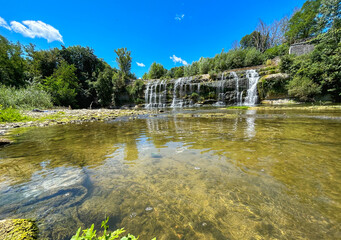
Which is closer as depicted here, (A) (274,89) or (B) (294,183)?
(B) (294,183)

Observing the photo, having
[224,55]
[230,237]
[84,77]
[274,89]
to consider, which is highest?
[224,55]

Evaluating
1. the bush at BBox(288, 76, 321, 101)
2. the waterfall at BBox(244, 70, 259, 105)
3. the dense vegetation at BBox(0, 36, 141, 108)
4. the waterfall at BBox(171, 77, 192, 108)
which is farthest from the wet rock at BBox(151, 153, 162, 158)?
the waterfall at BBox(171, 77, 192, 108)

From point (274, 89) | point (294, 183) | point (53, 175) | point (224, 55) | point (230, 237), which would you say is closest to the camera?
point (230, 237)

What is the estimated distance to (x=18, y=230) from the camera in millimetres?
882

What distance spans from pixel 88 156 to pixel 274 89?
21.8 m

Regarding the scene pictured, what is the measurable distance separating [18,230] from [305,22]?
48.1m

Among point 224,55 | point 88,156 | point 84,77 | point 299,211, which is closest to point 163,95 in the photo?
point 224,55

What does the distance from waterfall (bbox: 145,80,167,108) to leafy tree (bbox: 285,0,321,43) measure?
114 ft

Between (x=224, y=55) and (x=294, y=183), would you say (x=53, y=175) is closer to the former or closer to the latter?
(x=294, y=183)

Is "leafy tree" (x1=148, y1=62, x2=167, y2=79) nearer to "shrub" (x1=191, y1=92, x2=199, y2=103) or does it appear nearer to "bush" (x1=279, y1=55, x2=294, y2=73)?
"shrub" (x1=191, y1=92, x2=199, y2=103)

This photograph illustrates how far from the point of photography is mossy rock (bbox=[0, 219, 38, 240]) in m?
0.83

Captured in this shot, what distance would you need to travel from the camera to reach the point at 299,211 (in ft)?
3.42

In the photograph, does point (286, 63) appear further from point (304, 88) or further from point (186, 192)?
point (186, 192)

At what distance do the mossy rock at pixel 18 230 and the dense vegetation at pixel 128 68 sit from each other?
1424cm
